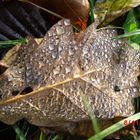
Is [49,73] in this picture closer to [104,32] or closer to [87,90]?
[87,90]

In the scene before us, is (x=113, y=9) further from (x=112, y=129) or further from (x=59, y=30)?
(x=112, y=129)

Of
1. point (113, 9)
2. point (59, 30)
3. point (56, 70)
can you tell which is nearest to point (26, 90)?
point (56, 70)

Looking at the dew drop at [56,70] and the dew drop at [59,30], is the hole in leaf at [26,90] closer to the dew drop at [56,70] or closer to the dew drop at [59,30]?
the dew drop at [56,70]

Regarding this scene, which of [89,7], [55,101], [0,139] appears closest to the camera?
[55,101]

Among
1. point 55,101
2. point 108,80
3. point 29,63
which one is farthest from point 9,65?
point 108,80

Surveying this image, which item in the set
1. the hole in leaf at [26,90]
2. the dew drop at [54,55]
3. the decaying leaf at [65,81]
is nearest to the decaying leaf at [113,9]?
the decaying leaf at [65,81]

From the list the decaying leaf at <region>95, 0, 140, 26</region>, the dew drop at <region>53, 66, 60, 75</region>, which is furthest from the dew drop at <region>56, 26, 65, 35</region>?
the decaying leaf at <region>95, 0, 140, 26</region>

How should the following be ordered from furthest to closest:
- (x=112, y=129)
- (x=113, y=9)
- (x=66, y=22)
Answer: (x=113, y=9) → (x=66, y=22) → (x=112, y=129)
